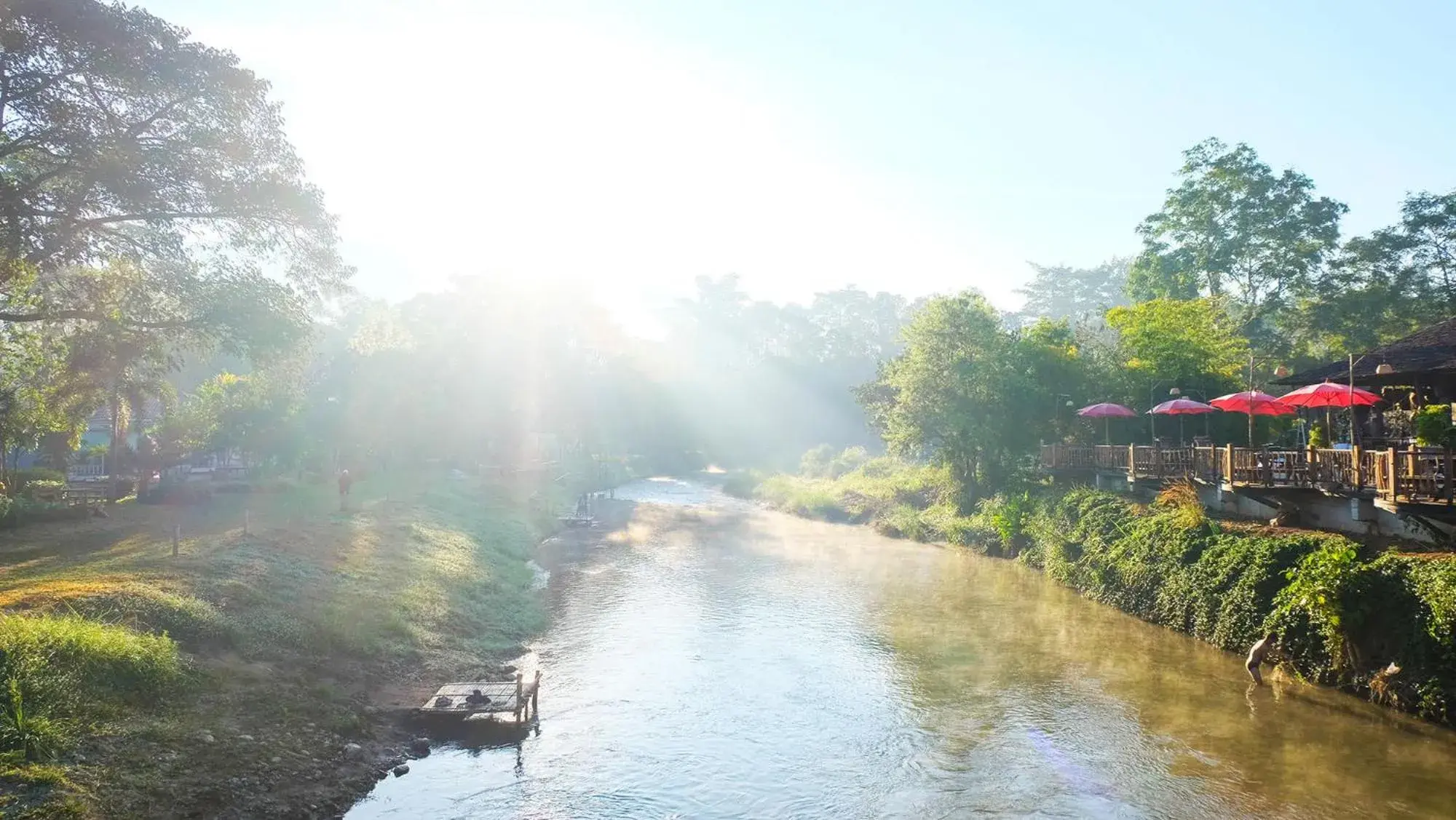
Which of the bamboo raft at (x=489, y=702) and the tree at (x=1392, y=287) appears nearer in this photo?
the bamboo raft at (x=489, y=702)

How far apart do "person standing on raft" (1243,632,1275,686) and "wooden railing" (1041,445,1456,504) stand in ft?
12.0

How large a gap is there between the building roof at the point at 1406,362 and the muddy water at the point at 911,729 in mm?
10559

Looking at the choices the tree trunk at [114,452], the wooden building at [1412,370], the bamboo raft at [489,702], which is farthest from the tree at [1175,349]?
the tree trunk at [114,452]

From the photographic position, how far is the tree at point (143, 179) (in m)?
17.6

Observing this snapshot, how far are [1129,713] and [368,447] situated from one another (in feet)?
150

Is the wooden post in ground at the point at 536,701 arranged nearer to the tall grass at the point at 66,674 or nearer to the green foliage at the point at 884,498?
the tall grass at the point at 66,674

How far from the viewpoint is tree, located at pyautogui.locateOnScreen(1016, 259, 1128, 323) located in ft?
385

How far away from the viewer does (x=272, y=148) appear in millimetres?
21438

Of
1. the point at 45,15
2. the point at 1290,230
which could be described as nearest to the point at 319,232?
the point at 45,15

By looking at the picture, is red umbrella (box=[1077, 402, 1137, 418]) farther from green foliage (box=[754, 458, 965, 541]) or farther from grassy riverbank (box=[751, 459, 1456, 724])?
green foliage (box=[754, 458, 965, 541])

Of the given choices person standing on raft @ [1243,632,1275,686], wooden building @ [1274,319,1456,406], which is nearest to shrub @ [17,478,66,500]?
person standing on raft @ [1243,632,1275,686]

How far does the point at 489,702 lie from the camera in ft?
50.7

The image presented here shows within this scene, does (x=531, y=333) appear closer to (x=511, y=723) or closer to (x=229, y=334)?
(x=229, y=334)

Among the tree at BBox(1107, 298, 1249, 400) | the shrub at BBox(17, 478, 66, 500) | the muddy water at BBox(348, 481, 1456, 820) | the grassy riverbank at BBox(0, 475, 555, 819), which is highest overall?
the tree at BBox(1107, 298, 1249, 400)
